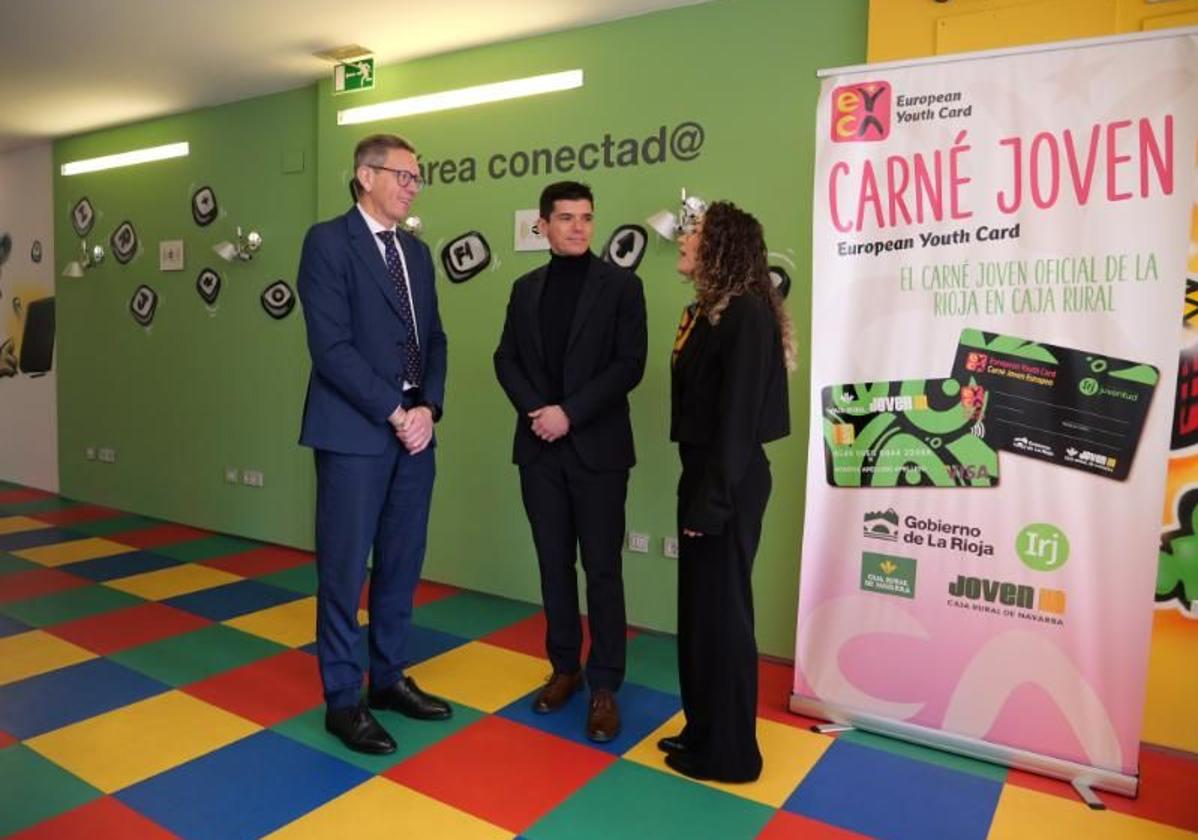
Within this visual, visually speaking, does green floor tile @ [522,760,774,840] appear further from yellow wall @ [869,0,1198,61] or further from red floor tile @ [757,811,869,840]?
yellow wall @ [869,0,1198,61]

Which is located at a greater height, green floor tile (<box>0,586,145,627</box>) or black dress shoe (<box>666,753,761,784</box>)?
black dress shoe (<box>666,753,761,784</box>)

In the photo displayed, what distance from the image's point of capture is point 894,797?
8.56ft

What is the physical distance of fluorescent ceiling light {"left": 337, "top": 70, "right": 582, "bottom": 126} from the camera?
171 inches

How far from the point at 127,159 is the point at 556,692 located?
19.5ft

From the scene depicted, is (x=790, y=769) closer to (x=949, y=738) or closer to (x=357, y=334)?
(x=949, y=738)

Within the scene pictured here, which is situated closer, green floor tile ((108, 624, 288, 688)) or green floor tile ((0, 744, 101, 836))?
green floor tile ((0, 744, 101, 836))

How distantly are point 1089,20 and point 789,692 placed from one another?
2.83 metres

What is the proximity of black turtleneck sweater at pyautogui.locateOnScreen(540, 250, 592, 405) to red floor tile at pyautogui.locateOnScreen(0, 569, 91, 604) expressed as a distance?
341 centimetres

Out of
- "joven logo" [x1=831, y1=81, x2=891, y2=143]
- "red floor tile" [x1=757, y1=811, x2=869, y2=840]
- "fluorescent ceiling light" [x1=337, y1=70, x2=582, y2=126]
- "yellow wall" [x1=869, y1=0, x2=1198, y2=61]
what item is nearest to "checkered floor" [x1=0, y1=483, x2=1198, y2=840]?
"red floor tile" [x1=757, y1=811, x2=869, y2=840]

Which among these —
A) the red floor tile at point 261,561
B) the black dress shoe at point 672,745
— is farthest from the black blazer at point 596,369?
the red floor tile at point 261,561

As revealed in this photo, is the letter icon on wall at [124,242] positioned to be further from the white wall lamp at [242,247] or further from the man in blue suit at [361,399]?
the man in blue suit at [361,399]

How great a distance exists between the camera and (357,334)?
9.35ft

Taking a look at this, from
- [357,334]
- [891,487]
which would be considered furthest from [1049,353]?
[357,334]

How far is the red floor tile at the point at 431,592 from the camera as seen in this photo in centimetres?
468
